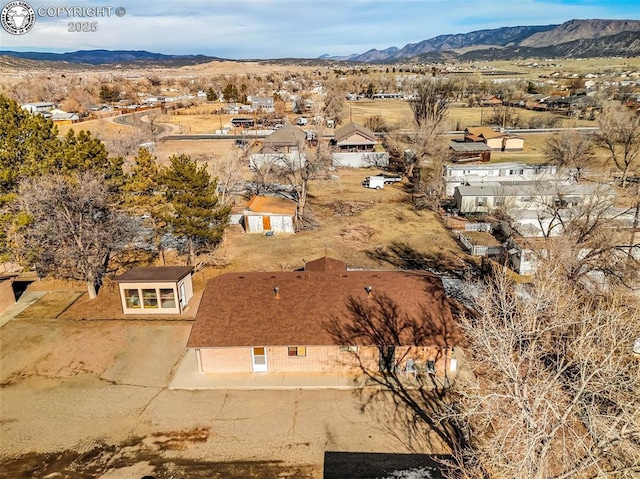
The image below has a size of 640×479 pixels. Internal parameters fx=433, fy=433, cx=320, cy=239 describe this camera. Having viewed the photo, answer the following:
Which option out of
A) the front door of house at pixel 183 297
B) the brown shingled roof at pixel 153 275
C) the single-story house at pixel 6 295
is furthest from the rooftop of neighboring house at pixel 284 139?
the single-story house at pixel 6 295

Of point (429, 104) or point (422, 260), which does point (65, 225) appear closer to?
point (422, 260)

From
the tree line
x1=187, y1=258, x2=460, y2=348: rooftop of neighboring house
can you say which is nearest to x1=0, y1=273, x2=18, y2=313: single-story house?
the tree line

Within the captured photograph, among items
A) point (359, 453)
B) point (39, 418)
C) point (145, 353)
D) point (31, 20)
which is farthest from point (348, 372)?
point (31, 20)

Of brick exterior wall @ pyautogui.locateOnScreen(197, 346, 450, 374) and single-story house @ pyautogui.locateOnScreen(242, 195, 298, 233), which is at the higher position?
single-story house @ pyautogui.locateOnScreen(242, 195, 298, 233)

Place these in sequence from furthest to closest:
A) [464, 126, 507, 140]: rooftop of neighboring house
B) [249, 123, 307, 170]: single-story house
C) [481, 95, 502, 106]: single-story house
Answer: [481, 95, 502, 106]: single-story house, [464, 126, 507, 140]: rooftop of neighboring house, [249, 123, 307, 170]: single-story house

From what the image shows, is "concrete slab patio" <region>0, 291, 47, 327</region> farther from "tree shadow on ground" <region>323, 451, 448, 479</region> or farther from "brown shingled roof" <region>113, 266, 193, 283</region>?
"tree shadow on ground" <region>323, 451, 448, 479</region>

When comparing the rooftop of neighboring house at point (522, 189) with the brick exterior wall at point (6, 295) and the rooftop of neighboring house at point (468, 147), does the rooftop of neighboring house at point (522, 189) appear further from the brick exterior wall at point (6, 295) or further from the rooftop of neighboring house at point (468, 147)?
the brick exterior wall at point (6, 295)
